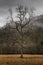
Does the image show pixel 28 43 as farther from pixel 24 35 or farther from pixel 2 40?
pixel 2 40

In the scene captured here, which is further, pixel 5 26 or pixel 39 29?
pixel 39 29

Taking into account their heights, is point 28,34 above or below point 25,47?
above

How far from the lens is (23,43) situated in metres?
33.8

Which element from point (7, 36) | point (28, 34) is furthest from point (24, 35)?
point (7, 36)

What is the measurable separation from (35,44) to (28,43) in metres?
1.83

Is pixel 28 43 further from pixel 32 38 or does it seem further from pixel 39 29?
pixel 39 29

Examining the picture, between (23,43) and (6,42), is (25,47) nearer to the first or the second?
(23,43)

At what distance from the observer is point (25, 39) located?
34.0m

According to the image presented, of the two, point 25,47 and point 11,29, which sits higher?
point 11,29

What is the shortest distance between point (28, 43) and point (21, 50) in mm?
1885

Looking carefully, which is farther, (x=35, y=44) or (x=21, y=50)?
(x=35, y=44)

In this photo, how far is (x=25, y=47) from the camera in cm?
3459

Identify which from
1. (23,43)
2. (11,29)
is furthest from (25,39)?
(11,29)

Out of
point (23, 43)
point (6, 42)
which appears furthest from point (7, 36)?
point (23, 43)
